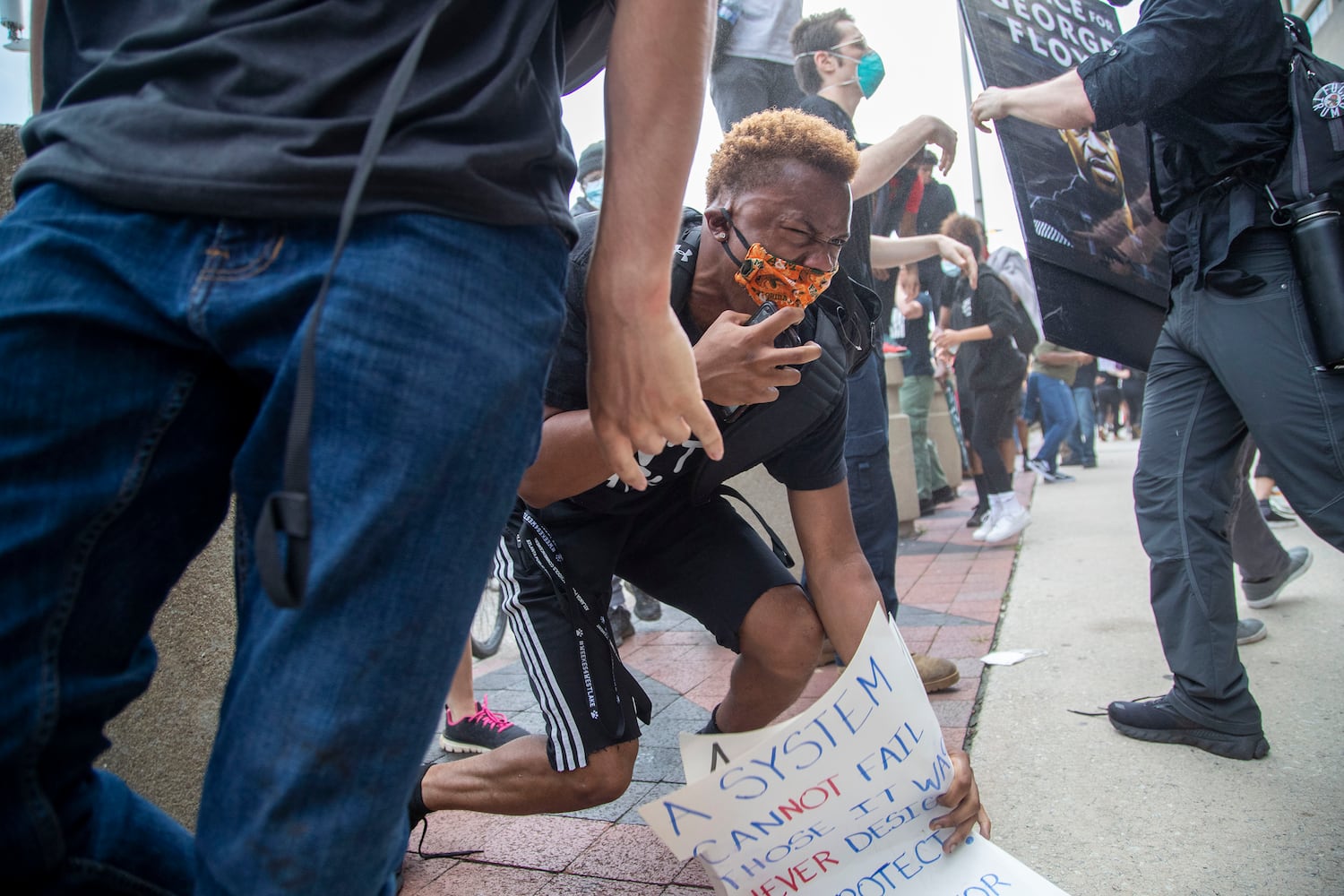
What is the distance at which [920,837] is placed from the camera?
1.57 m

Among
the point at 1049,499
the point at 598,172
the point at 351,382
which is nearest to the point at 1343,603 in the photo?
the point at 598,172

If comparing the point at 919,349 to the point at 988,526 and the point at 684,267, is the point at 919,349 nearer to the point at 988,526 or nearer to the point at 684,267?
the point at 988,526

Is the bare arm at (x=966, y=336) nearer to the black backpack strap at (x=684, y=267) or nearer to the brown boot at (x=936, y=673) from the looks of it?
the brown boot at (x=936, y=673)

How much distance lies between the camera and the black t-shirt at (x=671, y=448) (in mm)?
1811

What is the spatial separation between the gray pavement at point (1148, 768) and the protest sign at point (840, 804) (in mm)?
436

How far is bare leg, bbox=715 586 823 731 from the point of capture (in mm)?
2010

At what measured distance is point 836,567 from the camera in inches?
79.9

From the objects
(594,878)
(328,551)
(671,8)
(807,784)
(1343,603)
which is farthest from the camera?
(1343,603)

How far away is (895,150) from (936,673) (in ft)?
5.74

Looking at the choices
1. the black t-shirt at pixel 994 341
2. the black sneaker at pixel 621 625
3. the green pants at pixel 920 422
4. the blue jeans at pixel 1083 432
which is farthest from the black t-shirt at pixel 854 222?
the blue jeans at pixel 1083 432

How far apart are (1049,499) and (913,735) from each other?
7.03 m

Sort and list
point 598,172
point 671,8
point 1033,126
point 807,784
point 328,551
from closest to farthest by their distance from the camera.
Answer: point 328,551, point 671,8, point 807,784, point 1033,126, point 598,172

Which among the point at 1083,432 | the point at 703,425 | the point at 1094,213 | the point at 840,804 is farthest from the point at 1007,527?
the point at 1083,432

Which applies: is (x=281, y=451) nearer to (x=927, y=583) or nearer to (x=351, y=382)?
(x=351, y=382)
